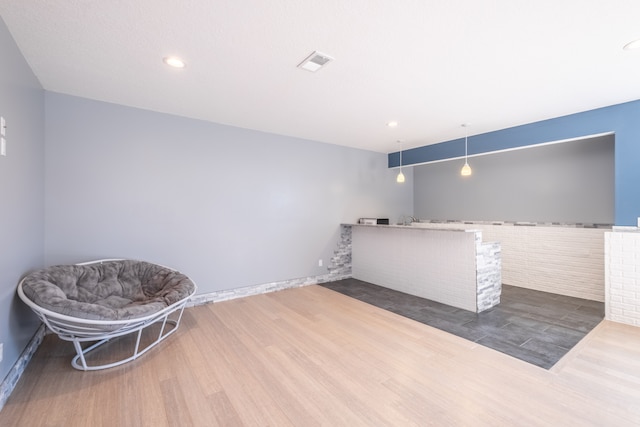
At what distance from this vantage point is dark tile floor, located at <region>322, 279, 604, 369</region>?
267cm

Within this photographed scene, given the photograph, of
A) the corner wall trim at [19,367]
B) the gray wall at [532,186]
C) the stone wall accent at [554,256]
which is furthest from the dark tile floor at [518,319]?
the corner wall trim at [19,367]

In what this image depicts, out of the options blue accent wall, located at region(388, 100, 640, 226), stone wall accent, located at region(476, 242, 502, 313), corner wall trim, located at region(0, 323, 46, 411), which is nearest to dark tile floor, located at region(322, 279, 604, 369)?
stone wall accent, located at region(476, 242, 502, 313)

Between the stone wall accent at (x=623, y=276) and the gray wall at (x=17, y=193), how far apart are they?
18.7ft

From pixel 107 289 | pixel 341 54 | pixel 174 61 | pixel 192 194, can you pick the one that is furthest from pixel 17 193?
pixel 341 54

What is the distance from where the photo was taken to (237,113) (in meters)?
3.69

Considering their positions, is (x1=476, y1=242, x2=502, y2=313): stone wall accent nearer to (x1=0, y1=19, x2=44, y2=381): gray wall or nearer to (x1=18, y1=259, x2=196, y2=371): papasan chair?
(x1=18, y1=259, x2=196, y2=371): papasan chair

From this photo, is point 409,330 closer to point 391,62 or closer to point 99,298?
point 391,62

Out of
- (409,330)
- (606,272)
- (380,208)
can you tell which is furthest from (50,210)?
(606,272)

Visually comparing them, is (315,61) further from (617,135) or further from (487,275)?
(617,135)

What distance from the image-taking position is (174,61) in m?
2.42

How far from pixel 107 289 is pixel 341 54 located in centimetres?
322

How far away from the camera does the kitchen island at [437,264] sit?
3711mm

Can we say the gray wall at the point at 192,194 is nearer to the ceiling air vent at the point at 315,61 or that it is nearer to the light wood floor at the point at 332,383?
the light wood floor at the point at 332,383

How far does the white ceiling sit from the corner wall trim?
2446mm
